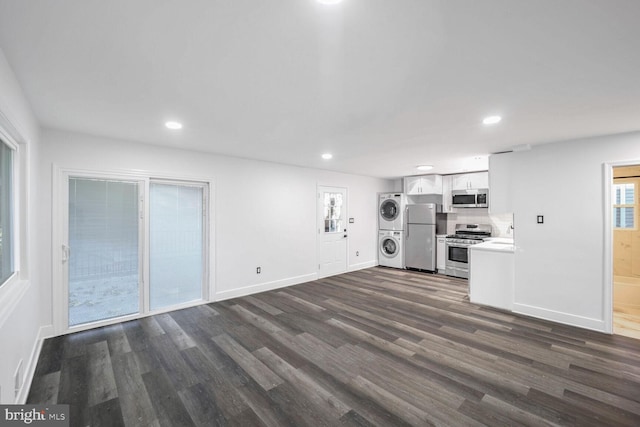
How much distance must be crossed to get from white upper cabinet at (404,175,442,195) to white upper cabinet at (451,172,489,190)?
32 cm

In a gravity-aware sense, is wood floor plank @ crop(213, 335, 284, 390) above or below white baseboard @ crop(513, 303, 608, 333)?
below

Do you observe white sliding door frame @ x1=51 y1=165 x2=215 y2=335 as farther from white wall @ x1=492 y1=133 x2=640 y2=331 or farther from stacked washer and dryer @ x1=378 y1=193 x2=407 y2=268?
white wall @ x1=492 y1=133 x2=640 y2=331

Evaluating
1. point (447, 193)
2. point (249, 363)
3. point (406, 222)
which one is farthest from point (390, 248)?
point (249, 363)

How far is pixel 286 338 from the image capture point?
316 cm

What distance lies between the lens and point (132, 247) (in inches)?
148

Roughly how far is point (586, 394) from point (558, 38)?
2601 millimetres

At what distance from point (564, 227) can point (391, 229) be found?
3.81 meters

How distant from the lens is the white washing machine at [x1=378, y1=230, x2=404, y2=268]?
6977 millimetres

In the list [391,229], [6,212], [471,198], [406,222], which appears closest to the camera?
[6,212]

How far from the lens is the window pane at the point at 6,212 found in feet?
6.63

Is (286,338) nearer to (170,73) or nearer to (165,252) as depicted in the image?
(165,252)

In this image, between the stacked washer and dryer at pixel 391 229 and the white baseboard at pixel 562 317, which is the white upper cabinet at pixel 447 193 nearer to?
the stacked washer and dryer at pixel 391 229

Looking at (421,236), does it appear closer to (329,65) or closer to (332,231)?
(332,231)

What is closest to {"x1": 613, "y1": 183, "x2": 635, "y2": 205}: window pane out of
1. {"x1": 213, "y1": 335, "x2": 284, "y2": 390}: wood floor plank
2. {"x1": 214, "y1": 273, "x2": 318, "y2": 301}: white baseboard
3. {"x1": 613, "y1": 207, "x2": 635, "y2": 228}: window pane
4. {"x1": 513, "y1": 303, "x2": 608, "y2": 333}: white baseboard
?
{"x1": 613, "y1": 207, "x2": 635, "y2": 228}: window pane
